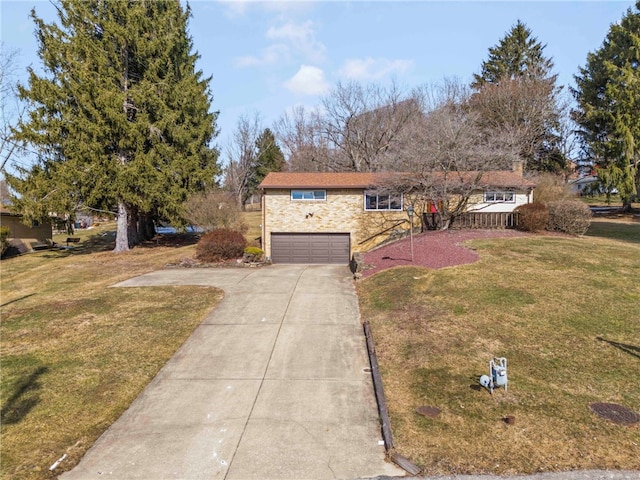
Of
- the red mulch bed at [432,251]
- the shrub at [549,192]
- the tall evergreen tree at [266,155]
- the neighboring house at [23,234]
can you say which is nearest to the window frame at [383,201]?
the red mulch bed at [432,251]

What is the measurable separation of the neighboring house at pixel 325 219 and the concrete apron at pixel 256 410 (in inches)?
433

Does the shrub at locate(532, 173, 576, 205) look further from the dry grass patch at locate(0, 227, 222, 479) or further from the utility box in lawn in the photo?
the dry grass patch at locate(0, 227, 222, 479)

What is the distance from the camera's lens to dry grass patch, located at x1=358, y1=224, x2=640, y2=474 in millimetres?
5414

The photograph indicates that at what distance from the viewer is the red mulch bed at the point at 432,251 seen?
15499 mm

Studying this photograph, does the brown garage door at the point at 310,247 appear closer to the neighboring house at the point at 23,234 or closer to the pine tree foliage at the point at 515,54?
the neighboring house at the point at 23,234

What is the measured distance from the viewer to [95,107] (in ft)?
81.7

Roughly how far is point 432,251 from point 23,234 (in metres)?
30.5

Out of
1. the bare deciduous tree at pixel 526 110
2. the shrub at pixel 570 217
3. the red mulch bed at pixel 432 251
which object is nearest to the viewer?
the red mulch bed at pixel 432 251

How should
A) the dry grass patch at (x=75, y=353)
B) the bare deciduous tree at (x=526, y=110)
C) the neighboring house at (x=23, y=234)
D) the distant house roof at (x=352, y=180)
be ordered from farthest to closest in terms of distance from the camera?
1. the bare deciduous tree at (x=526, y=110)
2. the neighboring house at (x=23, y=234)
3. the distant house roof at (x=352, y=180)
4. the dry grass patch at (x=75, y=353)

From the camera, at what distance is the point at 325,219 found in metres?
22.9

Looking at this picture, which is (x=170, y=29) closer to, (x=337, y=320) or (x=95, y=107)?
(x=95, y=107)

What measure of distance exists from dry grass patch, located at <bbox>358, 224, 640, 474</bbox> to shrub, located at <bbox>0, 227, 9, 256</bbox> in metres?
25.8

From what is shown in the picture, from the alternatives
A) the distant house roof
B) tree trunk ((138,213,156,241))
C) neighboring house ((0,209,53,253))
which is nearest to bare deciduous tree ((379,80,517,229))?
the distant house roof

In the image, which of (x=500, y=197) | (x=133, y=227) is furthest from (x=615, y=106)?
(x=133, y=227)
